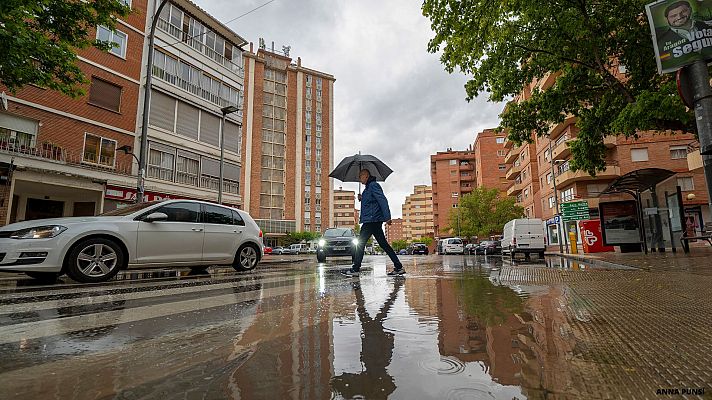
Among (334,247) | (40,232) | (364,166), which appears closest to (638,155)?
(334,247)

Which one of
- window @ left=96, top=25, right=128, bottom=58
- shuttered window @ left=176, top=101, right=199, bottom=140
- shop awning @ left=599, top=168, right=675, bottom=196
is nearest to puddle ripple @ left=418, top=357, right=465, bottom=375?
shop awning @ left=599, top=168, right=675, bottom=196

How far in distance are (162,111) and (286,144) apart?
5218 cm

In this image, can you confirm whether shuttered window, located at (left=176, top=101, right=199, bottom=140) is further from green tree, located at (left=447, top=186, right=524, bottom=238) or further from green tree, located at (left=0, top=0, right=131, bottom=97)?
green tree, located at (left=447, top=186, right=524, bottom=238)

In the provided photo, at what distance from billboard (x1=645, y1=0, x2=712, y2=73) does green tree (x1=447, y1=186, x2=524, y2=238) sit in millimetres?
49747

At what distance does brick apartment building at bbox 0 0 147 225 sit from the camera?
1552 cm

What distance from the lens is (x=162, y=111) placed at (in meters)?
21.6

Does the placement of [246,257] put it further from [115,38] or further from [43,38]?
[115,38]

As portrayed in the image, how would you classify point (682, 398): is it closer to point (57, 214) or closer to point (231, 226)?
point (231, 226)

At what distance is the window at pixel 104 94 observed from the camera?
18.6 m

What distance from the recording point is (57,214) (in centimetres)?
1891

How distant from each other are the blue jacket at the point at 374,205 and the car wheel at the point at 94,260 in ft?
14.0

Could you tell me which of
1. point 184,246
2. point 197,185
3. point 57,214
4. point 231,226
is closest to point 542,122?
point 231,226

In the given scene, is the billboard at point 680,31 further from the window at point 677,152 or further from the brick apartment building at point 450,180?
the brick apartment building at point 450,180

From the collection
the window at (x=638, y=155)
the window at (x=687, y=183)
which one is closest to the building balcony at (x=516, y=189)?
the window at (x=638, y=155)
